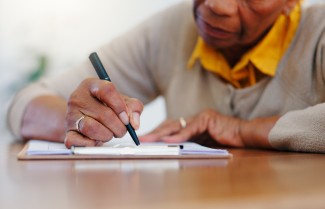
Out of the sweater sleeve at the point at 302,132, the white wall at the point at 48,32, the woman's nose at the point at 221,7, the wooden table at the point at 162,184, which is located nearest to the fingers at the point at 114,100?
the wooden table at the point at 162,184

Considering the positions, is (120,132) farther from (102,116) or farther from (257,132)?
(257,132)

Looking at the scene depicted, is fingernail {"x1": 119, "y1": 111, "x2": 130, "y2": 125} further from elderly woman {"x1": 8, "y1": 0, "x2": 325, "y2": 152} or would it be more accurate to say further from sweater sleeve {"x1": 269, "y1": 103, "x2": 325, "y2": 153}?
sweater sleeve {"x1": 269, "y1": 103, "x2": 325, "y2": 153}

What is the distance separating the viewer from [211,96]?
51.6 inches

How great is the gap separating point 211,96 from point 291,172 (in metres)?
0.74

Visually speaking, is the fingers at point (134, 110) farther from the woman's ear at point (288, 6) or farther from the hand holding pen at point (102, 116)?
the woman's ear at point (288, 6)

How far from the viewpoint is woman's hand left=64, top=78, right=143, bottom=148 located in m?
0.82

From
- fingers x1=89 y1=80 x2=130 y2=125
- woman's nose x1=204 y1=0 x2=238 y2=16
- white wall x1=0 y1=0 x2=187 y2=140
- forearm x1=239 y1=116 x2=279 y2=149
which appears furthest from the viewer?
white wall x1=0 y1=0 x2=187 y2=140

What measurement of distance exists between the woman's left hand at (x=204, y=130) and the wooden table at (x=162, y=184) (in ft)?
1.12

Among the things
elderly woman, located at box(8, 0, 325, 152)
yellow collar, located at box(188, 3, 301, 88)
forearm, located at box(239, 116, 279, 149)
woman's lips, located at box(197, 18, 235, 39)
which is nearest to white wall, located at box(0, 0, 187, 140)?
elderly woman, located at box(8, 0, 325, 152)

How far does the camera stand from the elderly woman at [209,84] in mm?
862

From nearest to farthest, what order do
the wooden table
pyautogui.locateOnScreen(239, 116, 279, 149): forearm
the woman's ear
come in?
the wooden table
pyautogui.locateOnScreen(239, 116, 279, 149): forearm
the woman's ear

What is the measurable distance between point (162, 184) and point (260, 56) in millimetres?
814

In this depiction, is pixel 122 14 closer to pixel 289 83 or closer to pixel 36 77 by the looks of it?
pixel 36 77

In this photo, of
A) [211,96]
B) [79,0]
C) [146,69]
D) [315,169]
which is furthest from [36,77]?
[315,169]
